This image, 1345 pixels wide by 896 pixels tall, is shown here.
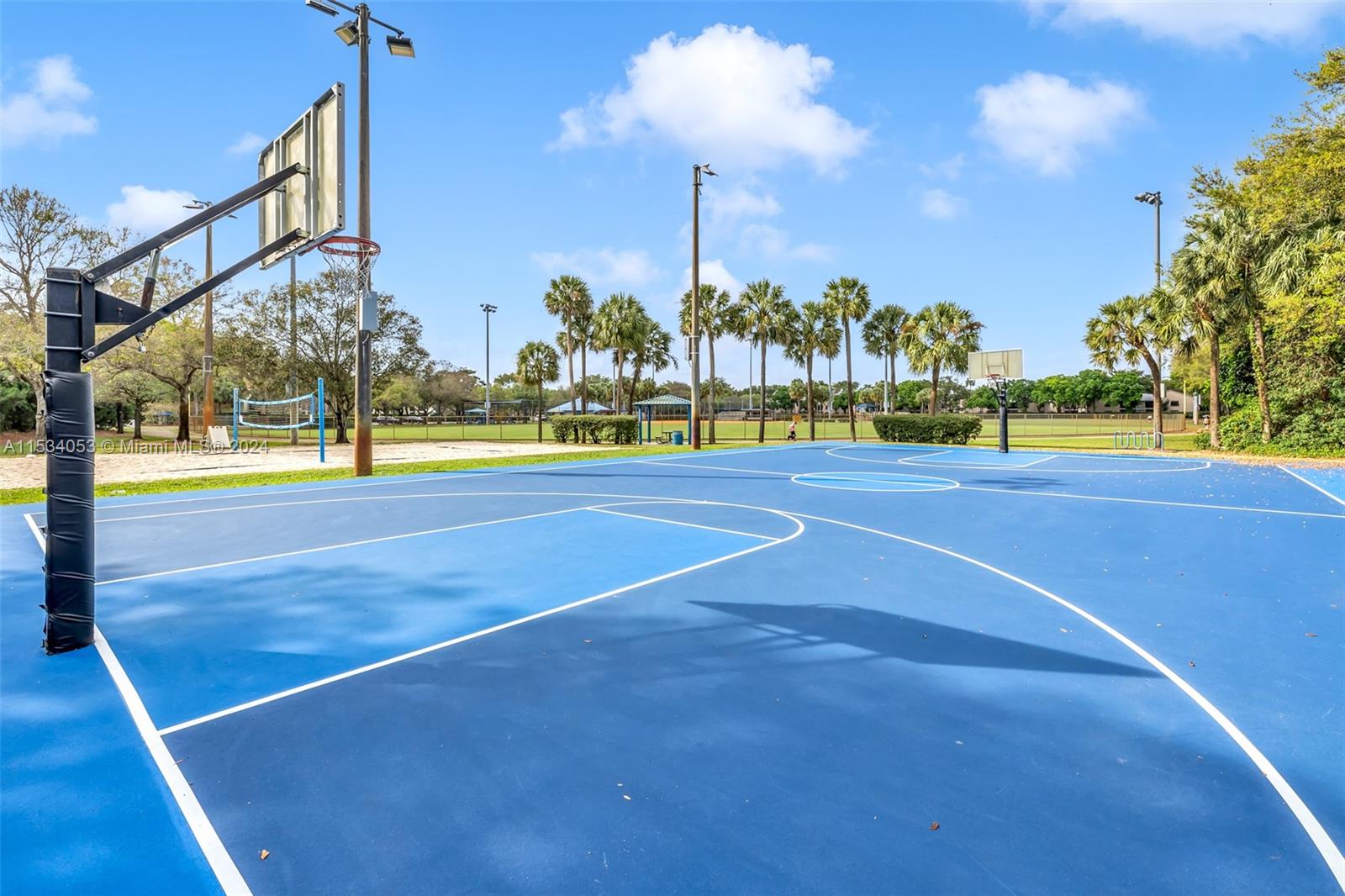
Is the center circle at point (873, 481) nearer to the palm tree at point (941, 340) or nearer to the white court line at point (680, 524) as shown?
the white court line at point (680, 524)

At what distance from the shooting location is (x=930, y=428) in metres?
32.7

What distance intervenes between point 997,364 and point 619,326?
22.7 metres

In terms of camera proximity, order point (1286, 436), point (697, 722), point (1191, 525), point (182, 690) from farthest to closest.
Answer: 1. point (1286, 436)
2. point (1191, 525)
3. point (182, 690)
4. point (697, 722)

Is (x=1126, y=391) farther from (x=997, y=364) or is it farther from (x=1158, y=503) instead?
(x=1158, y=503)

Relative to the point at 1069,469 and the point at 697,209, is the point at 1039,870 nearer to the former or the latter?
the point at 1069,469

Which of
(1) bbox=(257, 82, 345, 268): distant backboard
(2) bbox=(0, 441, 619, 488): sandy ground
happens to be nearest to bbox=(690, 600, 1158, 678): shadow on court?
(1) bbox=(257, 82, 345, 268): distant backboard

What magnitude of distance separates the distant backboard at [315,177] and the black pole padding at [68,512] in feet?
13.1

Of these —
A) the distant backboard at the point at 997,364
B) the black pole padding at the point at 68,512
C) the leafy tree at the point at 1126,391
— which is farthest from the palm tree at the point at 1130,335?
the leafy tree at the point at 1126,391

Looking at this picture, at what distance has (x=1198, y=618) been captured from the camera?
6.09 metres

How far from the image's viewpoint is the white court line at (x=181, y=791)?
277 cm

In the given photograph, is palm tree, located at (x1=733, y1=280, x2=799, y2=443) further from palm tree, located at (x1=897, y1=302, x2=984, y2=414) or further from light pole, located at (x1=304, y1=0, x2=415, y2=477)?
light pole, located at (x1=304, y1=0, x2=415, y2=477)

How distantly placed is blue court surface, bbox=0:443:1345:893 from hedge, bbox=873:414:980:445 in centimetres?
2351

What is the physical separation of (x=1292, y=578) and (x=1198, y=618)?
255cm

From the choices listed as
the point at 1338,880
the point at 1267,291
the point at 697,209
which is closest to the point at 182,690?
the point at 1338,880
